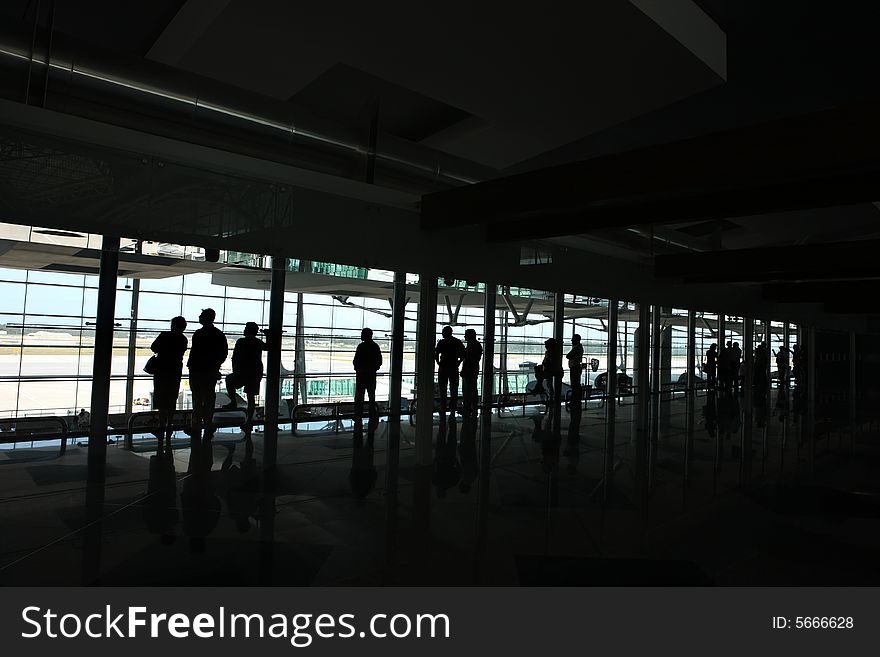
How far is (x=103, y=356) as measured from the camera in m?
5.41

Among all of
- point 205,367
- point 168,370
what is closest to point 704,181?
point 205,367

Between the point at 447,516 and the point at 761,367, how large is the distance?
14.8 metres

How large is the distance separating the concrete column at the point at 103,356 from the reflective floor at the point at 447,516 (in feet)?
0.66

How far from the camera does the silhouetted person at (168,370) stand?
→ 5910 millimetres

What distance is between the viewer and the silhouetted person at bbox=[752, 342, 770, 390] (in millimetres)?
14797

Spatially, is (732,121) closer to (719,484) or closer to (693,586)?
(719,484)

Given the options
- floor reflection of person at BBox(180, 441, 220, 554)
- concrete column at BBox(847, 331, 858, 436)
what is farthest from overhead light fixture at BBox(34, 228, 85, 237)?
concrete column at BBox(847, 331, 858, 436)

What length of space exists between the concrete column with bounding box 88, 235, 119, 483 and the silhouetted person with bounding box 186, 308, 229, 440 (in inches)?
31.4

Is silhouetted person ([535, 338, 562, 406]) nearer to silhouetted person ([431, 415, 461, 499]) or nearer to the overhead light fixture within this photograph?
silhouetted person ([431, 415, 461, 499])

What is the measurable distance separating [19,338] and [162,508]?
7.73 metres

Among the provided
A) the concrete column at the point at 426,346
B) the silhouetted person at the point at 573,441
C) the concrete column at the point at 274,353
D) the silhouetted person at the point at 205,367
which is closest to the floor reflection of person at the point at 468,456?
the concrete column at the point at 426,346

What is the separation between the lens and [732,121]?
519 cm

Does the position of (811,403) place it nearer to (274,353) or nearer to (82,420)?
(274,353)

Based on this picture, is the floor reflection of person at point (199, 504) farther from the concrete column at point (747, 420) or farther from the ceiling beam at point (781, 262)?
the ceiling beam at point (781, 262)
